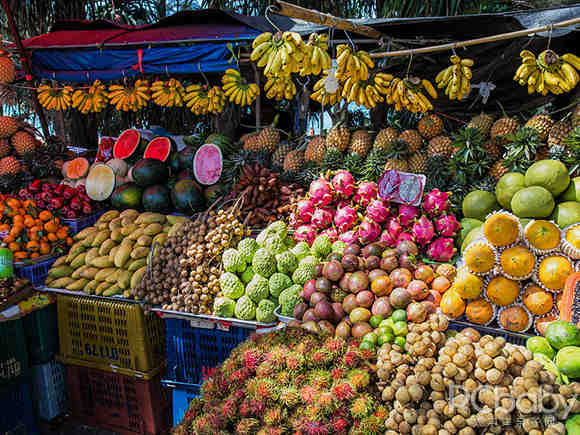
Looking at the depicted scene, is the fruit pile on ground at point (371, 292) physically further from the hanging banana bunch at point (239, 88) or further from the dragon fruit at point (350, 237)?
the hanging banana bunch at point (239, 88)

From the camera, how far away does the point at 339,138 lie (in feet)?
11.9

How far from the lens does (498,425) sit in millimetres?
1473

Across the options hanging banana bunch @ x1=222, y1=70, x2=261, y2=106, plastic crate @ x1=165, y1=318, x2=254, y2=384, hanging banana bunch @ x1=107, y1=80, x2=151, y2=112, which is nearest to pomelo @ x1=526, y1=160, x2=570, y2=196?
plastic crate @ x1=165, y1=318, x2=254, y2=384

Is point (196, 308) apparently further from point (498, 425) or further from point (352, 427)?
point (498, 425)

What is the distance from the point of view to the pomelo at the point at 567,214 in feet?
7.73

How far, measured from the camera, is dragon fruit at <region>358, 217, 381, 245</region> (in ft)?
9.06

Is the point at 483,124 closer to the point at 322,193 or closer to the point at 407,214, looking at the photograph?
the point at 407,214

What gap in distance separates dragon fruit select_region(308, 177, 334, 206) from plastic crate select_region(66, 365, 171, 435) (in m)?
1.79

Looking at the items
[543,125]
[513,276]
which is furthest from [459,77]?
[513,276]

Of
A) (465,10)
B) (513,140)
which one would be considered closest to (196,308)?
(513,140)

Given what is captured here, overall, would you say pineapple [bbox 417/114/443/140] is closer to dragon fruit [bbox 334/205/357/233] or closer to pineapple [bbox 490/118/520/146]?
pineapple [bbox 490/118/520/146]

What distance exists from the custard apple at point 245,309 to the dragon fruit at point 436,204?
4.36ft

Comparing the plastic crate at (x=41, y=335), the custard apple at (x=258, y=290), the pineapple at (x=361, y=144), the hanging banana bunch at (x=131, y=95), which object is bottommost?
the plastic crate at (x=41, y=335)

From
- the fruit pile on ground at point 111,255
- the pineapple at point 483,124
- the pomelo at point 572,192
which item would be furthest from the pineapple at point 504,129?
the fruit pile on ground at point 111,255
